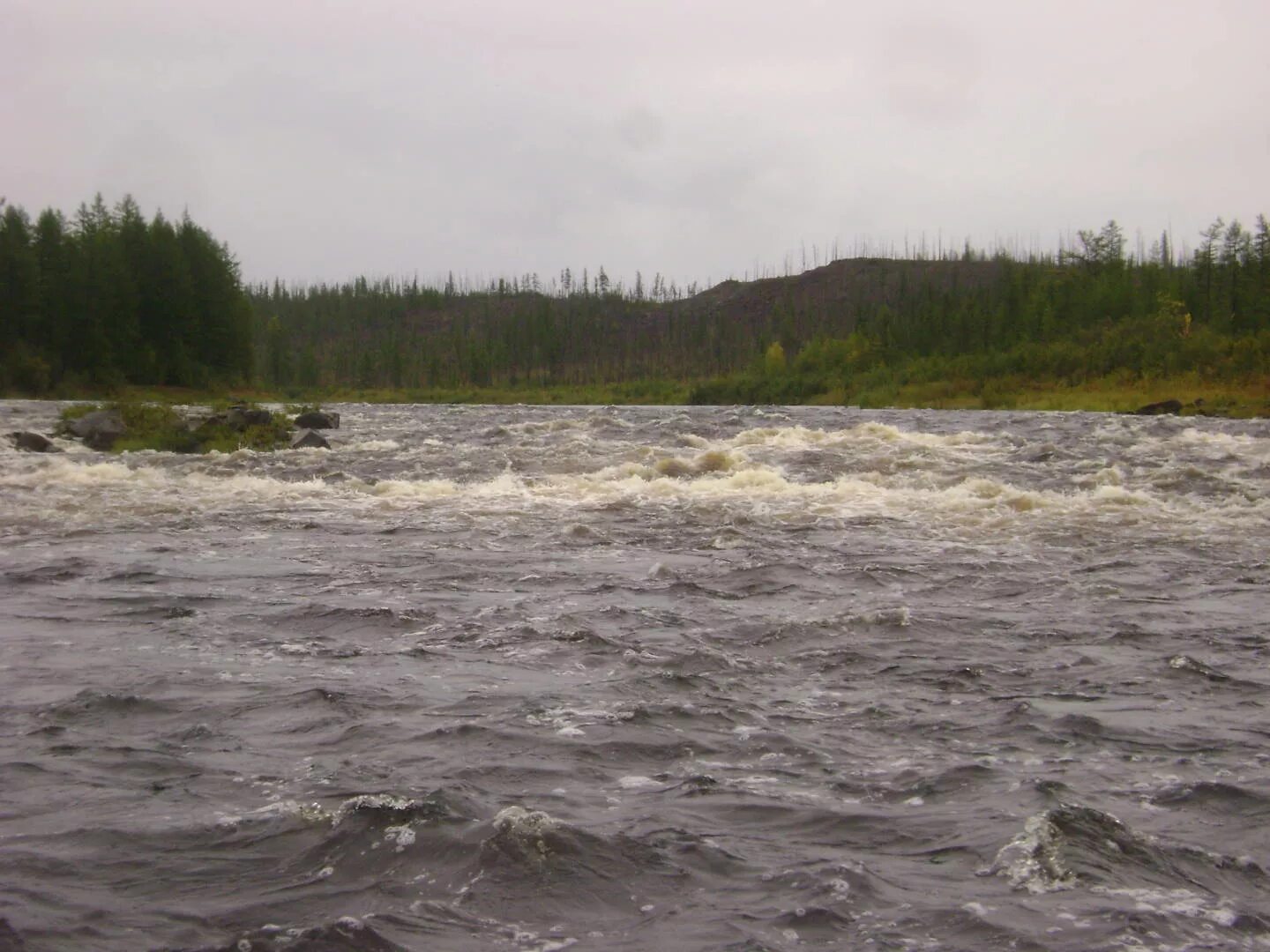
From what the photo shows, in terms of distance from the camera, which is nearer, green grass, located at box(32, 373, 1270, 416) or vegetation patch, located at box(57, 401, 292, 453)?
vegetation patch, located at box(57, 401, 292, 453)

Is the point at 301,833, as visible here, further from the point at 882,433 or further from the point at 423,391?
the point at 423,391

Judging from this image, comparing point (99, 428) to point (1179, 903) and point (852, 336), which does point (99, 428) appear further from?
point (852, 336)

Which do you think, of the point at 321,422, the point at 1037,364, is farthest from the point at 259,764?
the point at 1037,364

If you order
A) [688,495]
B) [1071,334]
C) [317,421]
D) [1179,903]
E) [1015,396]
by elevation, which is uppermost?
[1071,334]

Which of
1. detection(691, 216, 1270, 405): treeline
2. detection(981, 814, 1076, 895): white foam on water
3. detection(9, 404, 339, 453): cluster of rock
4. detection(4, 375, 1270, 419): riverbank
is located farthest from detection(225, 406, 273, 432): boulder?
detection(691, 216, 1270, 405): treeline

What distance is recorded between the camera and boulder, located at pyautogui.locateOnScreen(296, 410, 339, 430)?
126 ft

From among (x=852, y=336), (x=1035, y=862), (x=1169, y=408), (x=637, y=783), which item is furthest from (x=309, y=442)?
(x=852, y=336)

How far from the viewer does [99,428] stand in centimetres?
3147

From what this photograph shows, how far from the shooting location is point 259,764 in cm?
673

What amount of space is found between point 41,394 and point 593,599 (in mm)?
66689

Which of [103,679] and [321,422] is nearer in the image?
[103,679]

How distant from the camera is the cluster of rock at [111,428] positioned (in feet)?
94.7

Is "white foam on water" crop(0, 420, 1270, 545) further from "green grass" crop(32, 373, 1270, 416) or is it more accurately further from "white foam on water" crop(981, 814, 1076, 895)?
"white foam on water" crop(981, 814, 1076, 895)

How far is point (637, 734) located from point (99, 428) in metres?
28.6
